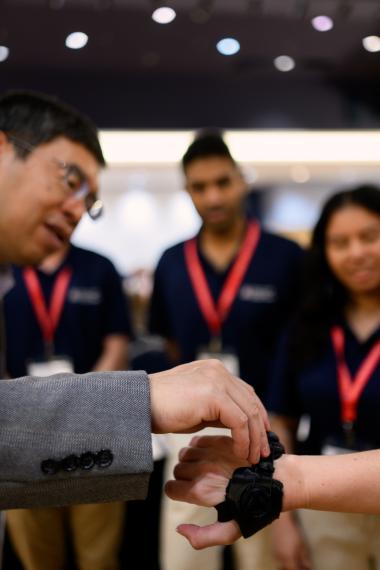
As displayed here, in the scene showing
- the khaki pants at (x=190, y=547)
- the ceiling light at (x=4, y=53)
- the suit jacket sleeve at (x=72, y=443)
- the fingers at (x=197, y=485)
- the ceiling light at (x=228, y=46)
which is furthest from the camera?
the ceiling light at (x=228, y=46)

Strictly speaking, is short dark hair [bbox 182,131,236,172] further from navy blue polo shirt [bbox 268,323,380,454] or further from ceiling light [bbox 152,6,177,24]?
navy blue polo shirt [bbox 268,323,380,454]

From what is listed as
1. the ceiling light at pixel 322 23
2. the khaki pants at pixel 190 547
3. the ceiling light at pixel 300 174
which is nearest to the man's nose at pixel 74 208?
the khaki pants at pixel 190 547

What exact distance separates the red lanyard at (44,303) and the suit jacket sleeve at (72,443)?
138cm

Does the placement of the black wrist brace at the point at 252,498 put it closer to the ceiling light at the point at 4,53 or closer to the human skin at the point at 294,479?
the human skin at the point at 294,479

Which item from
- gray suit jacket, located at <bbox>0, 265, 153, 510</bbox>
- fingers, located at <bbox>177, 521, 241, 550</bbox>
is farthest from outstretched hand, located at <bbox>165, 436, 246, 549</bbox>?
gray suit jacket, located at <bbox>0, 265, 153, 510</bbox>

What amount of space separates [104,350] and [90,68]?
7.77 ft

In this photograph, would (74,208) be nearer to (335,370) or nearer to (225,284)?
(335,370)

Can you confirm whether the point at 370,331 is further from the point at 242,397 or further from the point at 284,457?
the point at 242,397

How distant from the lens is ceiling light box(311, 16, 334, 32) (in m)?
2.86

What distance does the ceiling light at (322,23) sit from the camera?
286cm

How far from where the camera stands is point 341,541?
1.15 metres

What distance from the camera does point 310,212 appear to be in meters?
12.1

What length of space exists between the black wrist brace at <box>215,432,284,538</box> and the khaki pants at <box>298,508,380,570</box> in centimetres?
35

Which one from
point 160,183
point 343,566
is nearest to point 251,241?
point 343,566
